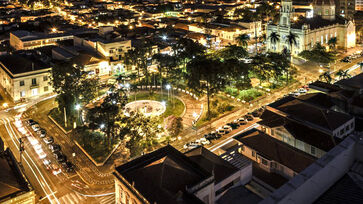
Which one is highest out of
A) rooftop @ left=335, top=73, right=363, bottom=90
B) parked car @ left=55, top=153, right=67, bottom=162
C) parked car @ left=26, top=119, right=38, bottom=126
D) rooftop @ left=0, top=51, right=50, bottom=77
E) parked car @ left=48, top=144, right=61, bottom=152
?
rooftop @ left=0, top=51, right=50, bottom=77

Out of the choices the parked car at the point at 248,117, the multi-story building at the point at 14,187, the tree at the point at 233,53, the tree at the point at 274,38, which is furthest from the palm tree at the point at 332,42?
the multi-story building at the point at 14,187

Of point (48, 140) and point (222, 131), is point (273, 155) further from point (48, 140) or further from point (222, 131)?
point (48, 140)

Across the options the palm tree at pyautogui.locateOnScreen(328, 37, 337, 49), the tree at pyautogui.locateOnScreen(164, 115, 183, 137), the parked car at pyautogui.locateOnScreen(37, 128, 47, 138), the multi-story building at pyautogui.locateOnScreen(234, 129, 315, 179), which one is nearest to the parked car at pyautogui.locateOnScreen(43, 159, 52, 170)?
the parked car at pyautogui.locateOnScreen(37, 128, 47, 138)

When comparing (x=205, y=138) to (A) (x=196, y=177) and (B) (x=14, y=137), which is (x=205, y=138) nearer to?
(A) (x=196, y=177)

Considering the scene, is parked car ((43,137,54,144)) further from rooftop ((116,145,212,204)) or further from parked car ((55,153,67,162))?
rooftop ((116,145,212,204))

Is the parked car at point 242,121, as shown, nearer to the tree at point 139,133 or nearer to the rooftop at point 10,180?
the tree at point 139,133
